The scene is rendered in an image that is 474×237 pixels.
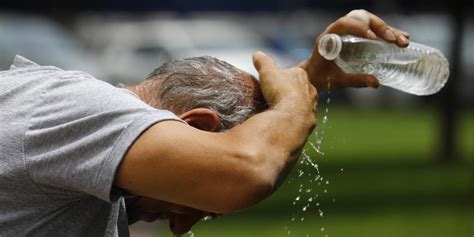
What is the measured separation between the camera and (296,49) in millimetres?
30203

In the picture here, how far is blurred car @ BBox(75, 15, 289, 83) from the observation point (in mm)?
27703

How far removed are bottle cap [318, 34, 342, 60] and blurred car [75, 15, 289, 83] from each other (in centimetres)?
2118

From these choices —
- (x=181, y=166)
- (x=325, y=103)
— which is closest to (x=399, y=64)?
(x=181, y=166)

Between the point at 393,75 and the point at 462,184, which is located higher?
the point at 393,75

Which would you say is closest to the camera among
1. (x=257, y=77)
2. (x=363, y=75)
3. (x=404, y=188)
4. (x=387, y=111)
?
(x=257, y=77)

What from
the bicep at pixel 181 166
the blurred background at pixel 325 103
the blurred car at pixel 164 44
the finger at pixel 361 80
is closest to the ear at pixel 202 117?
the bicep at pixel 181 166

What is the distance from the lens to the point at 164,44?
3031cm

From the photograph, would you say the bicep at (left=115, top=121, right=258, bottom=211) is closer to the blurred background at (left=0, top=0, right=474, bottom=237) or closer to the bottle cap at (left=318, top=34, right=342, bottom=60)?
the bottle cap at (left=318, top=34, right=342, bottom=60)

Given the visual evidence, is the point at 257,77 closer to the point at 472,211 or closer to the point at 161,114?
the point at 161,114

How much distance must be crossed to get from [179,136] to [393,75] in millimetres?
1469

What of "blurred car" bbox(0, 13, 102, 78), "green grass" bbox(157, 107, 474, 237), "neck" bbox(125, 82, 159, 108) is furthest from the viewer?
"blurred car" bbox(0, 13, 102, 78)

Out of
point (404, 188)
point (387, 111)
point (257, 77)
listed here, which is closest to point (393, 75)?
point (257, 77)

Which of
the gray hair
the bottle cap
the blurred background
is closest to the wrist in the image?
the gray hair

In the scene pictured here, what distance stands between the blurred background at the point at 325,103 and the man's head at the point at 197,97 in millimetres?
1211
